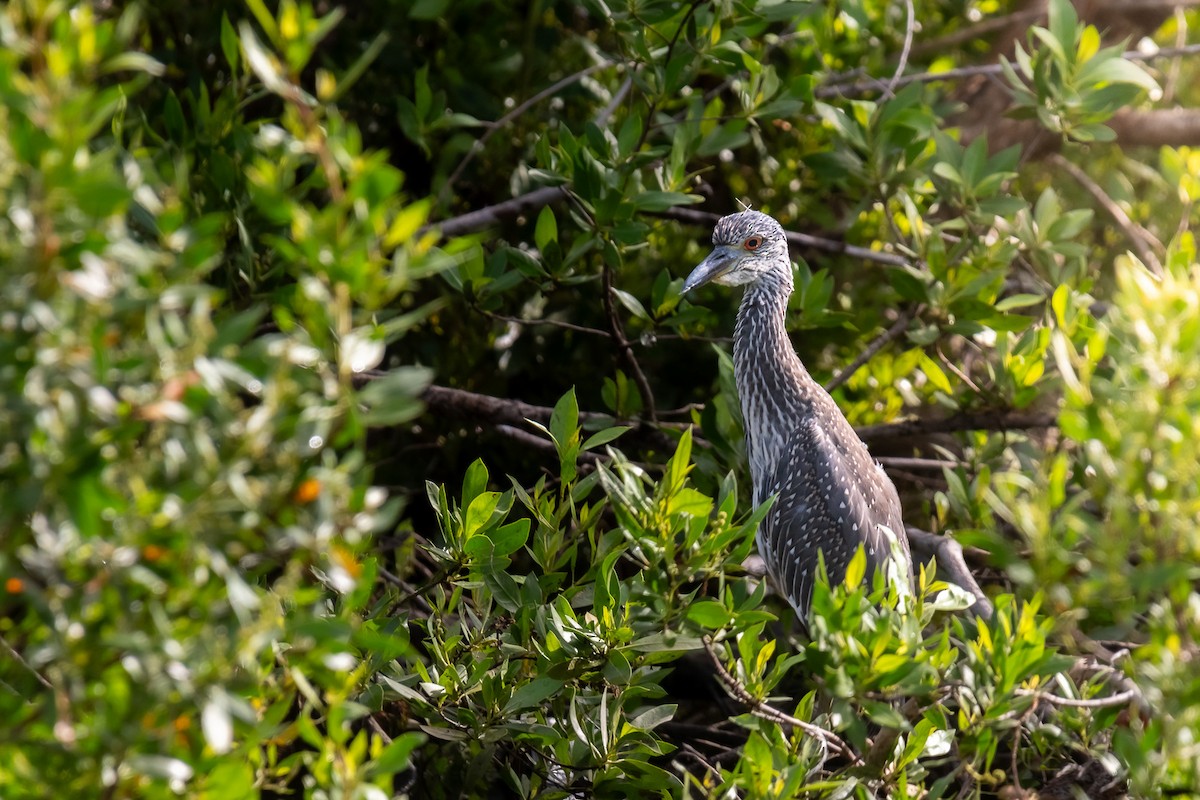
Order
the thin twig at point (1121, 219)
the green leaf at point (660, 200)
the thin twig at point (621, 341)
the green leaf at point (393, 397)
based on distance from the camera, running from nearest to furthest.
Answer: the green leaf at point (393, 397), the green leaf at point (660, 200), the thin twig at point (621, 341), the thin twig at point (1121, 219)


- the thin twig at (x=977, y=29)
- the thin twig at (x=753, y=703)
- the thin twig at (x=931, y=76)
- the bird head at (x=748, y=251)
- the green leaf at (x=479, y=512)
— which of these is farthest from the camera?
the thin twig at (x=977, y=29)

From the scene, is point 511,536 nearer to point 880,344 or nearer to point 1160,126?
point 880,344

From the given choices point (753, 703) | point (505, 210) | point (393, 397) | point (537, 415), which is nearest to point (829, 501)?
point (537, 415)

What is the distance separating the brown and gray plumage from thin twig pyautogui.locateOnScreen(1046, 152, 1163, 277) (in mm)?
1367

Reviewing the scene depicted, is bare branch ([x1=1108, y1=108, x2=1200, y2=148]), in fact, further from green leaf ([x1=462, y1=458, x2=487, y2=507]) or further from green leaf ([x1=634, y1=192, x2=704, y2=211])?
green leaf ([x1=462, y1=458, x2=487, y2=507])

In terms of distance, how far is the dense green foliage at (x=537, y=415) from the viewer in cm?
147

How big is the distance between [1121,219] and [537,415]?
2.61m

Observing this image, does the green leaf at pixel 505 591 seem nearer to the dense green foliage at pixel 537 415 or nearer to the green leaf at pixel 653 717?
the dense green foliage at pixel 537 415

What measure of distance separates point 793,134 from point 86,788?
3.94 meters

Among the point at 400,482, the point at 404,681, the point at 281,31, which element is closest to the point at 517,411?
the point at 400,482

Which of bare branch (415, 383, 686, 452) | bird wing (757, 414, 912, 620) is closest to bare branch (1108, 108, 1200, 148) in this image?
bird wing (757, 414, 912, 620)

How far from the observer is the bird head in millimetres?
3957

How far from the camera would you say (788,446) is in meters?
3.96

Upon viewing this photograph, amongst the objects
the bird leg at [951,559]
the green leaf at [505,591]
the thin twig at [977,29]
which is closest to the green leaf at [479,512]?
the green leaf at [505,591]
